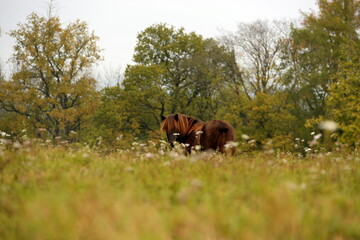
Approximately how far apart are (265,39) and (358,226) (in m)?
34.5

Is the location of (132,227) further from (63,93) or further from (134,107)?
(63,93)

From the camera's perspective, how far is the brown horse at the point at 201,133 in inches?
383

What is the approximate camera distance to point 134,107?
35219 mm

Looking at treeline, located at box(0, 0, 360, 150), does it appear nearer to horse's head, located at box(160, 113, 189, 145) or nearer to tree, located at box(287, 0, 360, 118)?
tree, located at box(287, 0, 360, 118)

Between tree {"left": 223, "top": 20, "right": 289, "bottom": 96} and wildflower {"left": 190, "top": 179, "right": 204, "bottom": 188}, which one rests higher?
tree {"left": 223, "top": 20, "right": 289, "bottom": 96}

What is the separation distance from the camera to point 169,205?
10.0 ft

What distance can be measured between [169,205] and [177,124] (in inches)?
270

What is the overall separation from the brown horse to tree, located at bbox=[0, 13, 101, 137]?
2586 centimetres

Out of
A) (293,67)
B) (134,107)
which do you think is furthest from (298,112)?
(134,107)

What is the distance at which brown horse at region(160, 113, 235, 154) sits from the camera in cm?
973

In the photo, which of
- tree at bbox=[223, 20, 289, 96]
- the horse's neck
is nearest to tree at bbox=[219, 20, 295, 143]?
tree at bbox=[223, 20, 289, 96]

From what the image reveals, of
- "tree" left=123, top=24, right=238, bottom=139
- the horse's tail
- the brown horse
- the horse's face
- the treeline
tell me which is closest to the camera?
the horse's face

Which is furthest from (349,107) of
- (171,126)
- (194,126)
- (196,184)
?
(196,184)

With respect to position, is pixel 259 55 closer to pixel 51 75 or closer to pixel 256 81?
pixel 256 81
